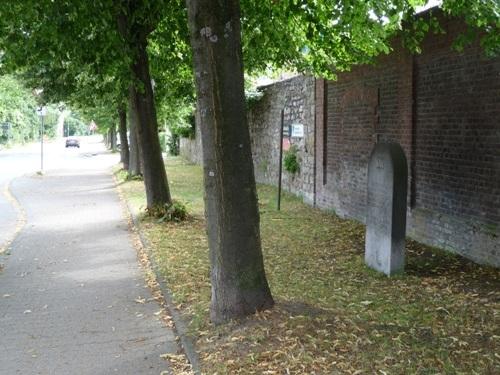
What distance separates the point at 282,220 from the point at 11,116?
5800cm

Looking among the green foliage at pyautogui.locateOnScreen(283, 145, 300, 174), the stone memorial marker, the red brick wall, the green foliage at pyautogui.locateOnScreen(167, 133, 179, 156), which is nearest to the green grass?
the stone memorial marker

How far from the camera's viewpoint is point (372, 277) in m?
7.38

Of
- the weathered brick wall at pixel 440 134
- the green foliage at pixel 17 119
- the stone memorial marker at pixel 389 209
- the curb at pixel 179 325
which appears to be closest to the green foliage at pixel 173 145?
the green foliage at pixel 17 119

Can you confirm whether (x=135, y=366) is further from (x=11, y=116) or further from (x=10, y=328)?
(x=11, y=116)

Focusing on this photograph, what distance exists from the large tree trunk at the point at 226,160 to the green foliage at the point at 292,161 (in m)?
10.6

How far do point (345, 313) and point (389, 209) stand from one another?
199 centimetres

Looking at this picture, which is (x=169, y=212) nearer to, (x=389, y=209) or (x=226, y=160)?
(x=389, y=209)

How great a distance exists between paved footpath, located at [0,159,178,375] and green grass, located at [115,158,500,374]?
1.49ft

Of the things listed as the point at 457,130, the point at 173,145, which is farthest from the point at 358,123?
the point at 173,145

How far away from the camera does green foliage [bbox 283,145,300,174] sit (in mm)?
15805

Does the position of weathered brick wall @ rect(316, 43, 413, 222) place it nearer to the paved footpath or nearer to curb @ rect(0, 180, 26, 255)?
the paved footpath

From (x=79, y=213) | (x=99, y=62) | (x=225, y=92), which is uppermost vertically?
(x=99, y=62)

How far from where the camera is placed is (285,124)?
17.0 m

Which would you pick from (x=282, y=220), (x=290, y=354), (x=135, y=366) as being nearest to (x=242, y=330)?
(x=290, y=354)
